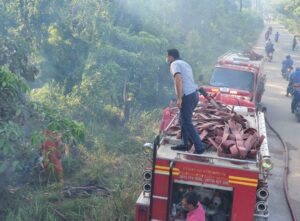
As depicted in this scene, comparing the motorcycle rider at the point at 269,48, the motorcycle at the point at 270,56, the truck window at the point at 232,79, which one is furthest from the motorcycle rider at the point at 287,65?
the truck window at the point at 232,79

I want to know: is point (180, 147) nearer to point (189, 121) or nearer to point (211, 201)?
point (189, 121)

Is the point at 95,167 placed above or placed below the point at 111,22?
below

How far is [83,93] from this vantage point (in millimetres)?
12516

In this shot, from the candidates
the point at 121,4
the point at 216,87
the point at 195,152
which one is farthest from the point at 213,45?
the point at 195,152

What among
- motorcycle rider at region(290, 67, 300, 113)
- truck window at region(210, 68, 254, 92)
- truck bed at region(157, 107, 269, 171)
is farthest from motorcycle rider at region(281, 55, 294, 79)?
truck bed at region(157, 107, 269, 171)

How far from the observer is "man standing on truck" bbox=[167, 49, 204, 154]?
640cm

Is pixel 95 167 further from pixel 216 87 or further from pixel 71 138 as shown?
pixel 216 87

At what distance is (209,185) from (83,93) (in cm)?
716

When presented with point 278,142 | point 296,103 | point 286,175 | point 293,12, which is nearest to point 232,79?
point 278,142

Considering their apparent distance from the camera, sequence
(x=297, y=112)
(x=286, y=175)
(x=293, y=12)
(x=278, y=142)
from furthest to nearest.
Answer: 1. (x=293, y=12)
2. (x=297, y=112)
3. (x=278, y=142)
4. (x=286, y=175)

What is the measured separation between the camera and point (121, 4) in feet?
50.1

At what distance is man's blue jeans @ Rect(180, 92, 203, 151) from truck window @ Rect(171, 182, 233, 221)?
602mm

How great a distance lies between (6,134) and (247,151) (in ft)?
11.1

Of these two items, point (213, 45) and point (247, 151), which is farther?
point (213, 45)
